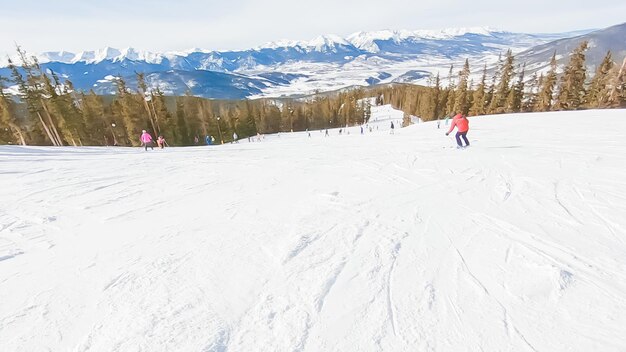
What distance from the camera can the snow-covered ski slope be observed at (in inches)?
110

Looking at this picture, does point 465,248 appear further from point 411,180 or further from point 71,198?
point 71,198

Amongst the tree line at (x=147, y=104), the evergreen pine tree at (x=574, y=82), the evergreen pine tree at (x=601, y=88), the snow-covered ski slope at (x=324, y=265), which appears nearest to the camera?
the snow-covered ski slope at (x=324, y=265)

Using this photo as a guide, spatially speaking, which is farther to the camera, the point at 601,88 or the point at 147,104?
the point at 147,104

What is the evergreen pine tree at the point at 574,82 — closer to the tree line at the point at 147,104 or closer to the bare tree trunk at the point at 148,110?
the tree line at the point at 147,104

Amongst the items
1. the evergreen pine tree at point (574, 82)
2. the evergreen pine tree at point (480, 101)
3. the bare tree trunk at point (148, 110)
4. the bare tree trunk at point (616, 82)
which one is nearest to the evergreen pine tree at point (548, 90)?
the evergreen pine tree at point (574, 82)

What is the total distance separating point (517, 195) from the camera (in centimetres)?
617

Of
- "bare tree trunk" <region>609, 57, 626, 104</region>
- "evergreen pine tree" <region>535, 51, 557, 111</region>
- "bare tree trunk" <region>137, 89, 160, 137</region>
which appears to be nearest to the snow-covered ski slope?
"bare tree trunk" <region>609, 57, 626, 104</region>

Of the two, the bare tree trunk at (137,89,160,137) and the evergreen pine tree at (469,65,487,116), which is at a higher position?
the bare tree trunk at (137,89,160,137)

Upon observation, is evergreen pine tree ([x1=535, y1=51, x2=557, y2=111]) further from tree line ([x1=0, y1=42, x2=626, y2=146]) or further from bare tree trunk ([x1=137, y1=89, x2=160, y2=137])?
bare tree trunk ([x1=137, y1=89, x2=160, y2=137])

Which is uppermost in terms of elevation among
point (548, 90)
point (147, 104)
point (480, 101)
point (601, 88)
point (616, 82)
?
point (147, 104)

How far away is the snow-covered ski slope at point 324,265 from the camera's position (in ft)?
9.18

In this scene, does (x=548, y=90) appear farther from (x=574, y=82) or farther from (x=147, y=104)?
→ (x=147, y=104)

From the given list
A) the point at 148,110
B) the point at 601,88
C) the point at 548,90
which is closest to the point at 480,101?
the point at 548,90

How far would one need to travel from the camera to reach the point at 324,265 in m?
3.86
